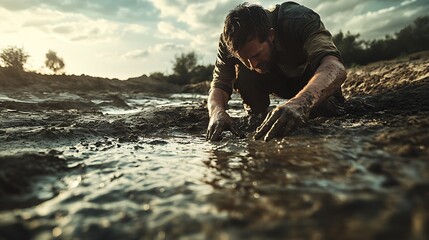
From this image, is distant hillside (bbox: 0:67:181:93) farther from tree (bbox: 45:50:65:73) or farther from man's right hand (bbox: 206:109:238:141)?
tree (bbox: 45:50:65:73)

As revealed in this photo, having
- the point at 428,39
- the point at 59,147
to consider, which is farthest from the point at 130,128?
the point at 428,39

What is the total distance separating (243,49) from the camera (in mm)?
2480

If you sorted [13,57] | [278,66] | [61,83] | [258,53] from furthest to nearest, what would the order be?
[13,57], [61,83], [278,66], [258,53]

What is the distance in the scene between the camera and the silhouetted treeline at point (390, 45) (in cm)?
1755

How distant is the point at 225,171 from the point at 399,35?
68.9 ft

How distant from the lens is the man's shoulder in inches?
104

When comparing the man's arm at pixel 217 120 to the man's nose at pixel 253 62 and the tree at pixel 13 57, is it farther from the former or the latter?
the tree at pixel 13 57

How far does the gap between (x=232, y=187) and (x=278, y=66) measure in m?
2.05

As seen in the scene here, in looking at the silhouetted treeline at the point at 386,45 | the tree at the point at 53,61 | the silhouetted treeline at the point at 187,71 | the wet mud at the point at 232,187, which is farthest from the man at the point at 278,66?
the tree at the point at 53,61

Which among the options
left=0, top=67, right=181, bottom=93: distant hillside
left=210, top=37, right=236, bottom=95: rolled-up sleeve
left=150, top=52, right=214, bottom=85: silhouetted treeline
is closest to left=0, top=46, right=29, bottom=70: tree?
left=0, top=67, right=181, bottom=93: distant hillside

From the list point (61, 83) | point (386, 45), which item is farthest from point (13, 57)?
point (386, 45)

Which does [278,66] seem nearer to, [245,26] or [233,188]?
[245,26]

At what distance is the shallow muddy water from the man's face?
0.76 meters

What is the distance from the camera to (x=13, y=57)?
16016 mm
